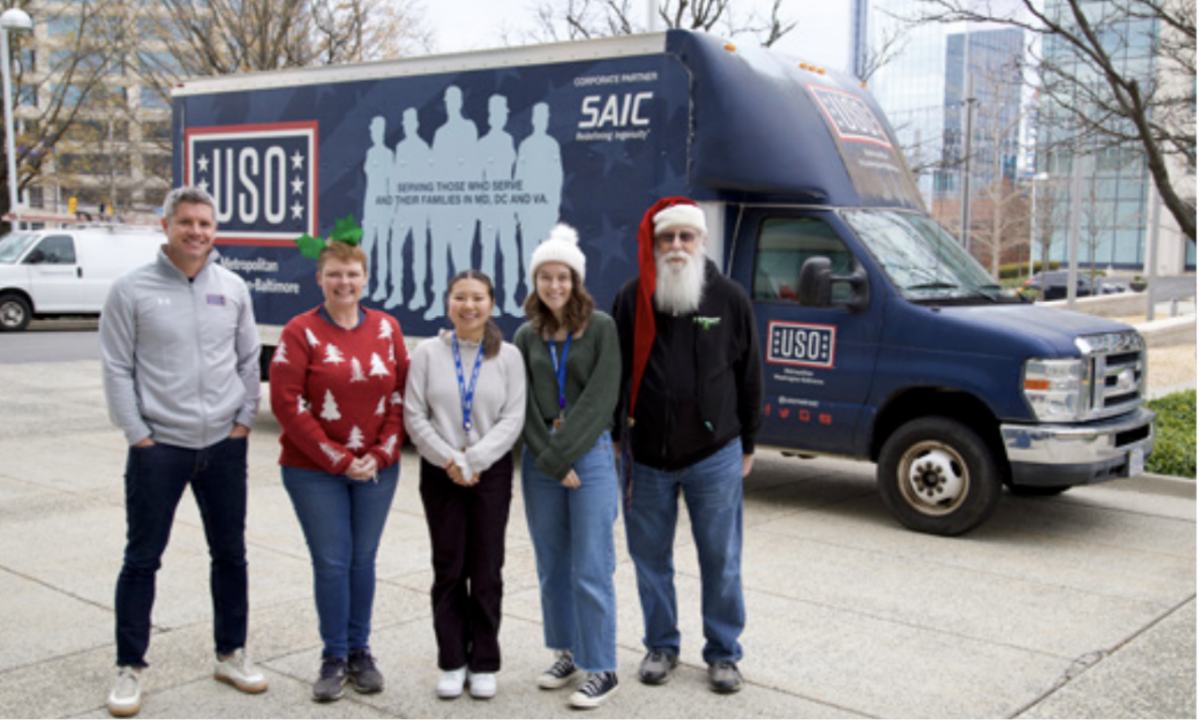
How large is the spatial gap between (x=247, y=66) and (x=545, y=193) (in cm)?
1872

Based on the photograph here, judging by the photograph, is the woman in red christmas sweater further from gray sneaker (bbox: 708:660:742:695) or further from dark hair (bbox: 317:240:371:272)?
gray sneaker (bbox: 708:660:742:695)

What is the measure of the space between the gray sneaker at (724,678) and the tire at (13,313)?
2169cm

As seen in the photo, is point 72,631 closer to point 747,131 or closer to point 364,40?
point 747,131

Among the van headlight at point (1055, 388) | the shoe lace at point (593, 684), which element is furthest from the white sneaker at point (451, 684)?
the van headlight at point (1055, 388)

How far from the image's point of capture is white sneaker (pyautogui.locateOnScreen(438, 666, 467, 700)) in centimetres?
459

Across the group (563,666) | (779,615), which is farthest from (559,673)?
(779,615)

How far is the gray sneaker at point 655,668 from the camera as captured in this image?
15.8ft

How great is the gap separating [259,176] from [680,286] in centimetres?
750

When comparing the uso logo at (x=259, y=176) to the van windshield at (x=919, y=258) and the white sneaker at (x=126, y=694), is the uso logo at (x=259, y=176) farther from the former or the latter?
the white sneaker at (x=126, y=694)

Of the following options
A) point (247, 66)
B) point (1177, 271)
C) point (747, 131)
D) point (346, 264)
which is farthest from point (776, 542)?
point (1177, 271)

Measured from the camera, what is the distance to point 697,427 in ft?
15.3

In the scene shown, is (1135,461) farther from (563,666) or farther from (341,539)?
(341,539)

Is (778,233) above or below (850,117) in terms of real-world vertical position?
below

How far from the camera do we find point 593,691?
4555 millimetres
